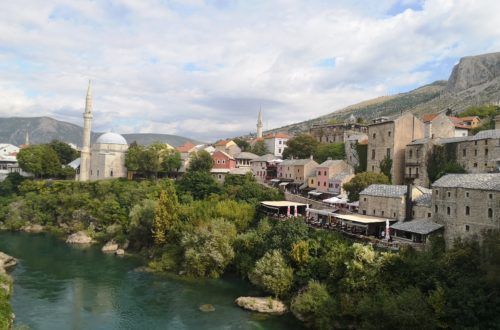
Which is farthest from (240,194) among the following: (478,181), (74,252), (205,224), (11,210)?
(11,210)

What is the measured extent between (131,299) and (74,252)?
1700cm

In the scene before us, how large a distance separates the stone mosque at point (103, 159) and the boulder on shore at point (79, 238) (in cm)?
2050

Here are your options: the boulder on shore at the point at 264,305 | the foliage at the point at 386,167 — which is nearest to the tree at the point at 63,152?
the foliage at the point at 386,167

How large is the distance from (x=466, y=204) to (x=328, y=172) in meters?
22.5

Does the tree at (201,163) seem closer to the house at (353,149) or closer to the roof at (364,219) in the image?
the house at (353,149)

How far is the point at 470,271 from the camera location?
23.5 metres

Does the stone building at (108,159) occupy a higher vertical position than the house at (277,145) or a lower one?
lower

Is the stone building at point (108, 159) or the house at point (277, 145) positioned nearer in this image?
the stone building at point (108, 159)

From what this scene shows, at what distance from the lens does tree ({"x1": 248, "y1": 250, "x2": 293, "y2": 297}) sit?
94.3ft

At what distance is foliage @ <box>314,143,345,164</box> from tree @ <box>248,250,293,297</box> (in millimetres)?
29561

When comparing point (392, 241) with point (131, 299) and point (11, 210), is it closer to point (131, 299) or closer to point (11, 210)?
point (131, 299)

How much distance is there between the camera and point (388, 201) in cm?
3372

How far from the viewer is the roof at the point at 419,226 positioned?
27.9 m

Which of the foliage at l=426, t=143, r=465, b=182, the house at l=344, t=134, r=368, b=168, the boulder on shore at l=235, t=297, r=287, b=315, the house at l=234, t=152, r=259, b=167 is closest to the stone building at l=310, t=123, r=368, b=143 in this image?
the house at l=344, t=134, r=368, b=168
